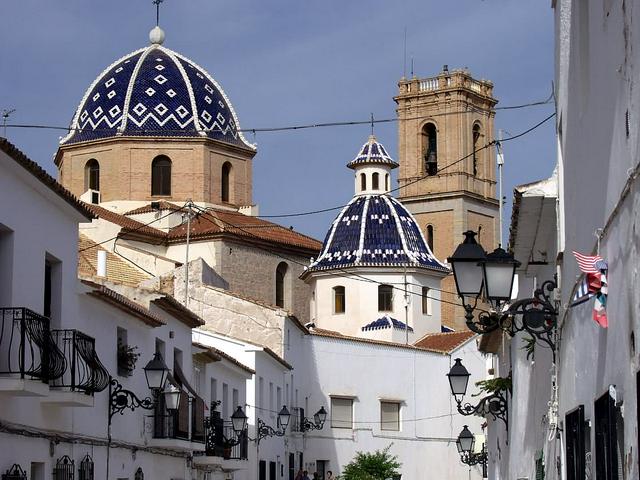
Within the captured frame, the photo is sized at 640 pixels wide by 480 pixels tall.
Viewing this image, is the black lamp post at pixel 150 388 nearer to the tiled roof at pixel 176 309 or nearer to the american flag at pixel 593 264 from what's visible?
the tiled roof at pixel 176 309

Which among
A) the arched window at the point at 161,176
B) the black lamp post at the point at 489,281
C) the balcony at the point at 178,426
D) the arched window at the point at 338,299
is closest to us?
the black lamp post at the point at 489,281

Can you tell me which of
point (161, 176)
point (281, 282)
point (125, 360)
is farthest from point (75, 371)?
point (281, 282)

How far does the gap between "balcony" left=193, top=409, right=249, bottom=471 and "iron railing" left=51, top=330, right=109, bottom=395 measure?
10.2 meters

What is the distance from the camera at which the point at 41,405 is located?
617 inches

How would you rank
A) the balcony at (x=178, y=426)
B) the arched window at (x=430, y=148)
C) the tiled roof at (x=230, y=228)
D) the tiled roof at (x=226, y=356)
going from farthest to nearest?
the arched window at (x=430, y=148) < the tiled roof at (x=230, y=228) < the tiled roof at (x=226, y=356) < the balcony at (x=178, y=426)

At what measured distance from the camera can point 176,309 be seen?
23.8 metres

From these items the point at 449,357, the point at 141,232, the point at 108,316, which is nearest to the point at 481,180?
the point at 449,357

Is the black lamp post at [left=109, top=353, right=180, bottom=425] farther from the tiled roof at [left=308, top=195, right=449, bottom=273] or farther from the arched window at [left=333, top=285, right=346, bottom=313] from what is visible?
the arched window at [left=333, top=285, right=346, bottom=313]

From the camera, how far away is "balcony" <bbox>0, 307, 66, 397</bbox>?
42.5ft

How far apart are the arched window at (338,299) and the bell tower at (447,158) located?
21782 millimetres

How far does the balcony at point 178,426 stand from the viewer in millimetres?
22141

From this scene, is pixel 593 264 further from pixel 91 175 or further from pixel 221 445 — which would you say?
pixel 91 175

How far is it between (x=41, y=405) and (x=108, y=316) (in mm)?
3818

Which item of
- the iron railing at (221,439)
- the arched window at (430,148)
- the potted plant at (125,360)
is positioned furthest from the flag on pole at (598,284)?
the arched window at (430,148)
